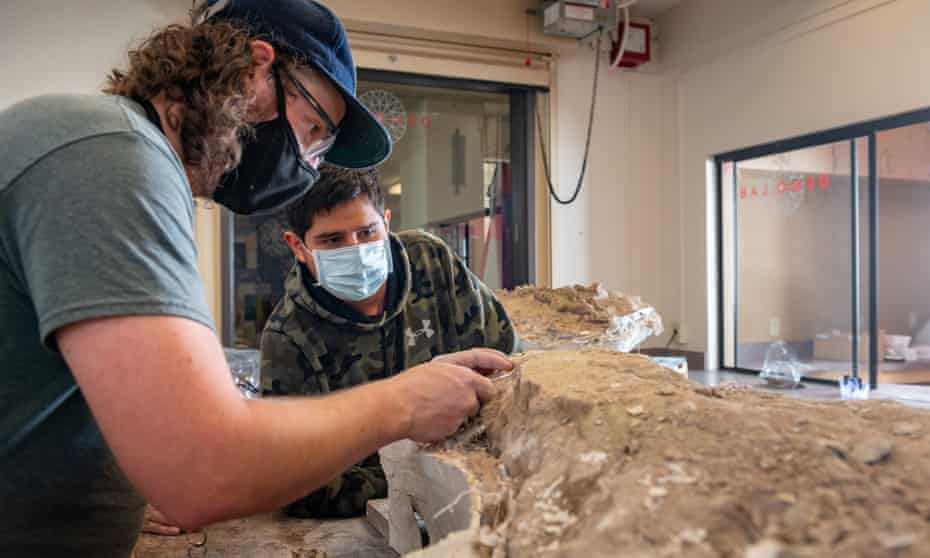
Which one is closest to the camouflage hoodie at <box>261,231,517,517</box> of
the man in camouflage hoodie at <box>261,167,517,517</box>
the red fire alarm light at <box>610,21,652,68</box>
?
the man in camouflage hoodie at <box>261,167,517,517</box>

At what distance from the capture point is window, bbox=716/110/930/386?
3.32 m

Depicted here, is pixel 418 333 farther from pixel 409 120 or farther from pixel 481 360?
pixel 409 120

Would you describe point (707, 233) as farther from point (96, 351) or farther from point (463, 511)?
→ point (96, 351)

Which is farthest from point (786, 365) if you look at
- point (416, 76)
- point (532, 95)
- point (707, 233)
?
point (416, 76)

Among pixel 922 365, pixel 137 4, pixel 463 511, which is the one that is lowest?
pixel 922 365

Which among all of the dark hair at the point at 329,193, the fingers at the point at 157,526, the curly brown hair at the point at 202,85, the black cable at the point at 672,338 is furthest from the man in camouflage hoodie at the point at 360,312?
the black cable at the point at 672,338

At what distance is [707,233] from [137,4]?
3.51 m

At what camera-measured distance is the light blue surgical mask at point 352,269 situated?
64.6 inches

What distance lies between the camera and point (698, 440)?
0.71 meters

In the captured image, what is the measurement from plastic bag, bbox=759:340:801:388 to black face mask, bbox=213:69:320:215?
9.84 feet

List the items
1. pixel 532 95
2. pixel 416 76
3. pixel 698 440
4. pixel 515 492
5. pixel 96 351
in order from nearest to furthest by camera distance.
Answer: pixel 96 351 → pixel 698 440 → pixel 515 492 → pixel 416 76 → pixel 532 95

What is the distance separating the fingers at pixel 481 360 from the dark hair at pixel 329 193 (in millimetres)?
627

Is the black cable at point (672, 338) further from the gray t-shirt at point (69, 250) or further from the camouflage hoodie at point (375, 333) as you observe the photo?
the gray t-shirt at point (69, 250)

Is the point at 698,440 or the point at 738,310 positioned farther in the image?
the point at 738,310
